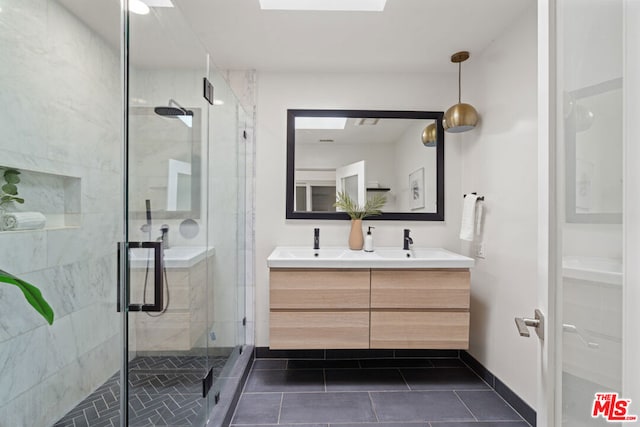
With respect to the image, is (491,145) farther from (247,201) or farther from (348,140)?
(247,201)

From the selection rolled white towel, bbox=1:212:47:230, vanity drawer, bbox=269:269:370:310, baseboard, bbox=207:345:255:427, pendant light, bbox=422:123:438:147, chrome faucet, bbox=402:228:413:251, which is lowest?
baseboard, bbox=207:345:255:427

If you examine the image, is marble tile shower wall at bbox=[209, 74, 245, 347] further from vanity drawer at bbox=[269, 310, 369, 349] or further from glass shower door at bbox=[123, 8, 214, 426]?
vanity drawer at bbox=[269, 310, 369, 349]

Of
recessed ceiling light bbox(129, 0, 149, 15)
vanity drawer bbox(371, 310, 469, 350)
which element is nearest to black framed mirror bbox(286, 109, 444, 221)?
vanity drawer bbox(371, 310, 469, 350)

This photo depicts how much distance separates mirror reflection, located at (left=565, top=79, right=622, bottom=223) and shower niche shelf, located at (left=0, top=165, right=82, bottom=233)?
6.32 ft

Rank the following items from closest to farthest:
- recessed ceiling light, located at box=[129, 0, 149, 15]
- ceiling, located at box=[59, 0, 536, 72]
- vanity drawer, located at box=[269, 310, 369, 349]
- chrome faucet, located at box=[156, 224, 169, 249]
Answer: recessed ceiling light, located at box=[129, 0, 149, 15] → chrome faucet, located at box=[156, 224, 169, 249] → ceiling, located at box=[59, 0, 536, 72] → vanity drawer, located at box=[269, 310, 369, 349]

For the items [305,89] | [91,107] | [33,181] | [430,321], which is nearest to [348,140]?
[305,89]

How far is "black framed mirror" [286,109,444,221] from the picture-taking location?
253 cm

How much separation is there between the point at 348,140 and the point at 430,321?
1.50 meters

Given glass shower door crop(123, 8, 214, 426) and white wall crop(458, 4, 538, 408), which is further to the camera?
white wall crop(458, 4, 538, 408)

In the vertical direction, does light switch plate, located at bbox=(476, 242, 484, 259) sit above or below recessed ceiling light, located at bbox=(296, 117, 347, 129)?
below

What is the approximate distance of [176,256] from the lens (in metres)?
1.33

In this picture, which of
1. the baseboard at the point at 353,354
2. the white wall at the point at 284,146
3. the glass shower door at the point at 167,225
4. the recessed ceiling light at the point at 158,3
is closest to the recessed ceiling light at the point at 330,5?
the glass shower door at the point at 167,225

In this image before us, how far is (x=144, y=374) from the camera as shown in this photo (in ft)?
3.76

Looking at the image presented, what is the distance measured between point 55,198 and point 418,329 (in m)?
2.14
